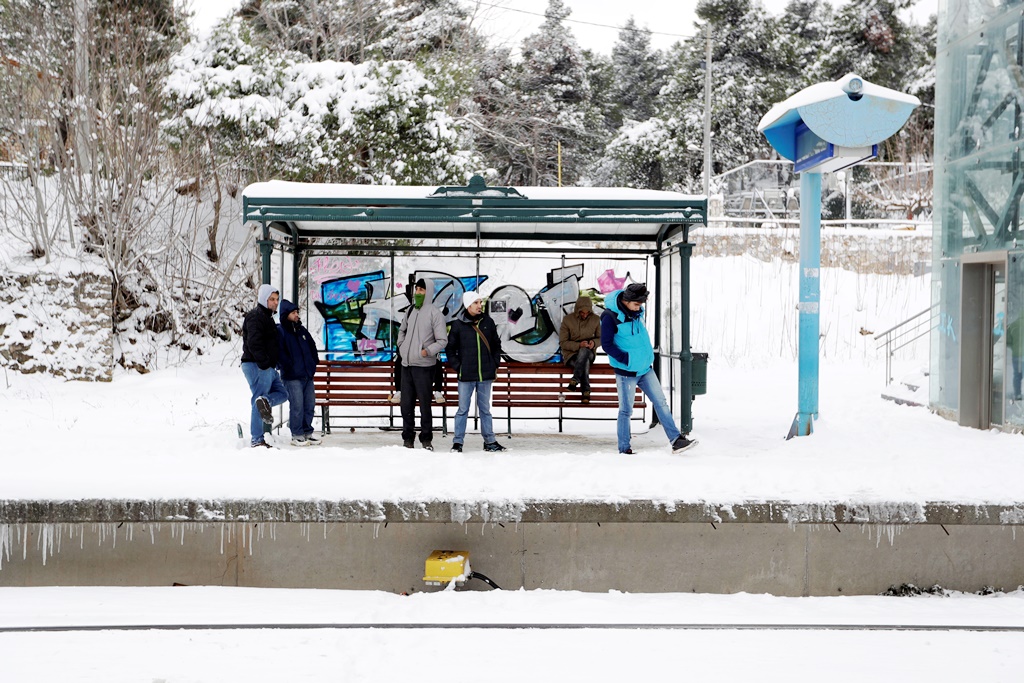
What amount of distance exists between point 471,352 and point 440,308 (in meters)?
1.97

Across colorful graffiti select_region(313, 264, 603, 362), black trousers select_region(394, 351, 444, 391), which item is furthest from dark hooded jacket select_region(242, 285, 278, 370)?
colorful graffiti select_region(313, 264, 603, 362)

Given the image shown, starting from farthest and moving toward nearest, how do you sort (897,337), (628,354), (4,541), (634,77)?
(634,77) → (897,337) → (628,354) → (4,541)

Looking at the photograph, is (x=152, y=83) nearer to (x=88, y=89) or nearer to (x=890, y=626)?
(x=88, y=89)

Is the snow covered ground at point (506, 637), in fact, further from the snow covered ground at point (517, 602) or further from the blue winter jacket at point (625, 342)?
the blue winter jacket at point (625, 342)

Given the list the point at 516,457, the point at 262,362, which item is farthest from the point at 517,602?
the point at 262,362

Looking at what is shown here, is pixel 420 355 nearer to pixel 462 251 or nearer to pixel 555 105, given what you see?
pixel 462 251

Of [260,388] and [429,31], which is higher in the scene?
[429,31]

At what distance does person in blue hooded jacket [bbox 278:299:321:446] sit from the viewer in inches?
357

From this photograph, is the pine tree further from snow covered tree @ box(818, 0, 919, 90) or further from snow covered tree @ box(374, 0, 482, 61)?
snow covered tree @ box(818, 0, 919, 90)

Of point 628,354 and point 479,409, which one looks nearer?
point 628,354

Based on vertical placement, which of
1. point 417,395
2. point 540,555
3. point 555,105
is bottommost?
point 540,555

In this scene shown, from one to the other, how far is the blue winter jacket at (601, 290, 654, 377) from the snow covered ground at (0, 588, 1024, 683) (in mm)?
2679

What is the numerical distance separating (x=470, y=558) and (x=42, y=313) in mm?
13111

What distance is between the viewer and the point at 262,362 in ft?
28.4
